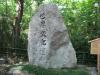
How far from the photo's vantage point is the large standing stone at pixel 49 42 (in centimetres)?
899

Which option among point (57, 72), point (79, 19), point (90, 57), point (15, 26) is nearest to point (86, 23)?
point (79, 19)

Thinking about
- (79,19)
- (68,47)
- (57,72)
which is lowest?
(57,72)

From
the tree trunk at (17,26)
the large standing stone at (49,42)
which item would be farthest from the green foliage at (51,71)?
the tree trunk at (17,26)

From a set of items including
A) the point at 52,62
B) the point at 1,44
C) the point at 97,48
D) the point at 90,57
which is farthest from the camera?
the point at 1,44

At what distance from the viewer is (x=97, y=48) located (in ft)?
27.8

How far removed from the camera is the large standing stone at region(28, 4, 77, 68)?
354 inches

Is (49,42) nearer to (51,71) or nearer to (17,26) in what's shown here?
(51,71)

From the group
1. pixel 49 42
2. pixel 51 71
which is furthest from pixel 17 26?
pixel 51 71

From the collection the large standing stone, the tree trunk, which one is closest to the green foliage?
the large standing stone

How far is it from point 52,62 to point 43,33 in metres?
0.91

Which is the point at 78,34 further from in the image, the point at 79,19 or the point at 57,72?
the point at 57,72

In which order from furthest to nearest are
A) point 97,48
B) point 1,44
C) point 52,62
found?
point 1,44
point 52,62
point 97,48

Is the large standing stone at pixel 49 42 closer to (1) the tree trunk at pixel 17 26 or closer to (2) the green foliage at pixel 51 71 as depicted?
(2) the green foliage at pixel 51 71

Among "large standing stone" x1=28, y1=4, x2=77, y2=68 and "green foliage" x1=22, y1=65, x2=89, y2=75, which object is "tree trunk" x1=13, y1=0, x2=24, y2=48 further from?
"green foliage" x1=22, y1=65, x2=89, y2=75
